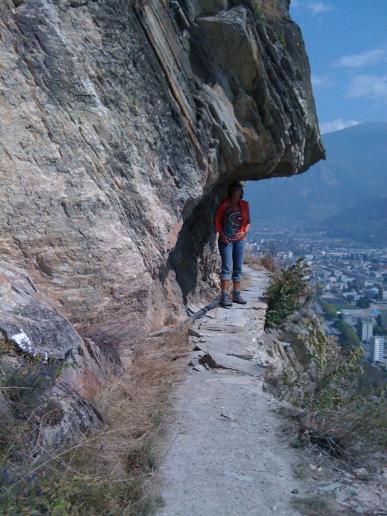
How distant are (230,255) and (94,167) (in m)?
3.31

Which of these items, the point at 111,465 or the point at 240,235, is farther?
the point at 240,235

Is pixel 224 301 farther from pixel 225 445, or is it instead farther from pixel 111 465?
pixel 111 465

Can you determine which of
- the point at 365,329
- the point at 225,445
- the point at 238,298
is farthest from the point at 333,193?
the point at 225,445

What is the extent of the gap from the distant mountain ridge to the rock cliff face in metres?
80.2

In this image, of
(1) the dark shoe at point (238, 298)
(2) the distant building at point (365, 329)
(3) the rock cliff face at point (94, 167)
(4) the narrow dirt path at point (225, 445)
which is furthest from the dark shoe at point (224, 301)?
(2) the distant building at point (365, 329)

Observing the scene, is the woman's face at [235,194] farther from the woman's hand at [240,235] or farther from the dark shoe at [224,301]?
the dark shoe at [224,301]

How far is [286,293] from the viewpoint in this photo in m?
9.90

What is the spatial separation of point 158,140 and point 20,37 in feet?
5.82

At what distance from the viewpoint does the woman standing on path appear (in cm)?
832

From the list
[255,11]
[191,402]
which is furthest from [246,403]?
[255,11]

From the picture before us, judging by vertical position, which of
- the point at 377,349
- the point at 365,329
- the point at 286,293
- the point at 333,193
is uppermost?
the point at 333,193

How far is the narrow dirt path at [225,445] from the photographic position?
3537mm

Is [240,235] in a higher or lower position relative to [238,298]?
higher

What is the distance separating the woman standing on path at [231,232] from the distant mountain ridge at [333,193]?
3082 inches
